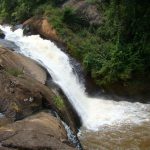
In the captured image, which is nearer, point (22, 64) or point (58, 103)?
point (58, 103)

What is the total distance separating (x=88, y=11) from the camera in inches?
813

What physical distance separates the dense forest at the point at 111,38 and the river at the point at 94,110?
35.5 inches

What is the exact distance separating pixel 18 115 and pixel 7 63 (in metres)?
3.34

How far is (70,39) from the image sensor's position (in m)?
Answer: 19.1

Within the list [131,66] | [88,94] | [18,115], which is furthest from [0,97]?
[131,66]

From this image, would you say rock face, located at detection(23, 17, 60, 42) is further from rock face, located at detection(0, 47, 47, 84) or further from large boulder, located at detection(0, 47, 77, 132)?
large boulder, located at detection(0, 47, 77, 132)

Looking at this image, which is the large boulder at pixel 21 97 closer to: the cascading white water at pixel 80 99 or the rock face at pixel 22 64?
the rock face at pixel 22 64

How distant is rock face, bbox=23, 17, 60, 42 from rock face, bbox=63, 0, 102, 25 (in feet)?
5.82

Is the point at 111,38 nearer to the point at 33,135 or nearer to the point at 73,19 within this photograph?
the point at 73,19

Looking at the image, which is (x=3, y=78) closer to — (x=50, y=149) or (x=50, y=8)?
(x=50, y=149)

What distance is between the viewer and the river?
13.0 meters

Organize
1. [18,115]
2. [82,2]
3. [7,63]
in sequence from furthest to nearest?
[82,2], [7,63], [18,115]

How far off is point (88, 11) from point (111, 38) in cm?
277

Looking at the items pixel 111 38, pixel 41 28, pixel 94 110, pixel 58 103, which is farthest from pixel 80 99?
pixel 41 28
